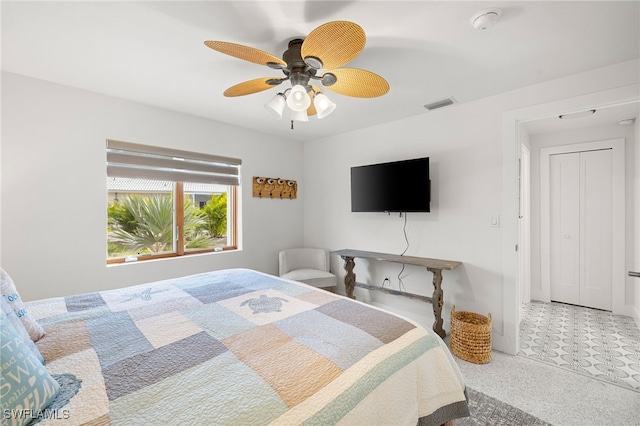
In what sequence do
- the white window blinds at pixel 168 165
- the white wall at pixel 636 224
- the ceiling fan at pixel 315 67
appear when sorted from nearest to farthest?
1. the ceiling fan at pixel 315 67
2. the white window blinds at pixel 168 165
3. the white wall at pixel 636 224

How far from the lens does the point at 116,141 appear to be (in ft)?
8.67

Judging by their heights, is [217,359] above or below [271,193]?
below

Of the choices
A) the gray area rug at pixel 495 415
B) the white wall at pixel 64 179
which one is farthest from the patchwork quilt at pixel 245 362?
the white wall at pixel 64 179

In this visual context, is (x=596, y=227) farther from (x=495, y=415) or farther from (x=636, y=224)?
(x=495, y=415)

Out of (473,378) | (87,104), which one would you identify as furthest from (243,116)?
(473,378)

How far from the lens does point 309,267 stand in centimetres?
395

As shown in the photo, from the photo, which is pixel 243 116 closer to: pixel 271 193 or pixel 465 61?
pixel 271 193

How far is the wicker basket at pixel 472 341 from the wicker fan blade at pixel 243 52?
254cm

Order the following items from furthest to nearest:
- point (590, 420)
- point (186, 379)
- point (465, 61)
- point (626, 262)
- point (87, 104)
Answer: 1. point (626, 262)
2. point (87, 104)
3. point (465, 61)
4. point (590, 420)
5. point (186, 379)

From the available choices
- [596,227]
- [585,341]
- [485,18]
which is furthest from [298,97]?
[596,227]

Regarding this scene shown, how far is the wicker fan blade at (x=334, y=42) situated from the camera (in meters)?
1.22

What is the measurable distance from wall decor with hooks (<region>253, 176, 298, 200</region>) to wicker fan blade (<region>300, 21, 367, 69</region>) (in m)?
2.43

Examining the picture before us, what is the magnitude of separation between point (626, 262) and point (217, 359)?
4664 millimetres

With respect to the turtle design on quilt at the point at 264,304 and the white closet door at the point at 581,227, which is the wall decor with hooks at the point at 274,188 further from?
the white closet door at the point at 581,227
